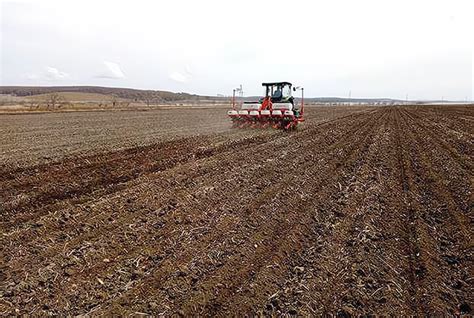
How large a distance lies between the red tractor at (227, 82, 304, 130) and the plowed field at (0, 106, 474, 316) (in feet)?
29.0

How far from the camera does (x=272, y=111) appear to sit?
1789cm

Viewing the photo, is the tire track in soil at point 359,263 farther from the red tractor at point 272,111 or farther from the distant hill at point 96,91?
the distant hill at point 96,91

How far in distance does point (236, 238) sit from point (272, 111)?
14.0 meters

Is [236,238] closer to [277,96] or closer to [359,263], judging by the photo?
[359,263]

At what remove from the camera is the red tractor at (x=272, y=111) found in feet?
57.8

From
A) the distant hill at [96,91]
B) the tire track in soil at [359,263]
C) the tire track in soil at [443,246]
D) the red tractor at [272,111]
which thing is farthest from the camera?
the distant hill at [96,91]

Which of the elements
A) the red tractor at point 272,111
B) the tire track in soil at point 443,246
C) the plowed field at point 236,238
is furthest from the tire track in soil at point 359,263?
the red tractor at point 272,111

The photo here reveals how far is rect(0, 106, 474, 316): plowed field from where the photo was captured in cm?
320

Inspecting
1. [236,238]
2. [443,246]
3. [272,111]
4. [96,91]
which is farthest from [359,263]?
[96,91]

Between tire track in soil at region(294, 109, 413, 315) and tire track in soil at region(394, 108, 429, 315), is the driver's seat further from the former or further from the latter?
tire track in soil at region(294, 109, 413, 315)

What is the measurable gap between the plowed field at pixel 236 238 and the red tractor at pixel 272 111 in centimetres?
884

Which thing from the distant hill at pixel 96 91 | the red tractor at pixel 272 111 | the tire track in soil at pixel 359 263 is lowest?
the tire track in soil at pixel 359 263

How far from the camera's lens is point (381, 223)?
5035mm

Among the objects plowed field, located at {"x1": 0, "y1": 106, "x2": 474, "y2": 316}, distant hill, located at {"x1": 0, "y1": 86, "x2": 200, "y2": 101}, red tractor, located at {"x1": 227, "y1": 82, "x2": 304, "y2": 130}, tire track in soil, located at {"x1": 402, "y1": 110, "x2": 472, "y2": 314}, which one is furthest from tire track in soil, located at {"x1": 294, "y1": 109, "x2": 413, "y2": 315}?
distant hill, located at {"x1": 0, "y1": 86, "x2": 200, "y2": 101}
